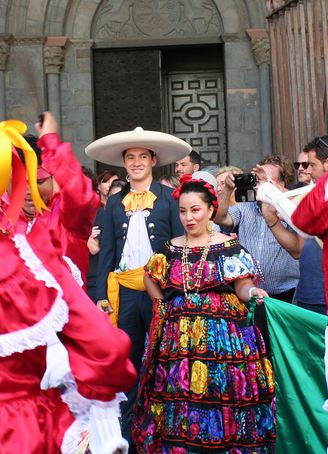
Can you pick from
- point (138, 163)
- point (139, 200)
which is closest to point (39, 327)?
point (139, 200)

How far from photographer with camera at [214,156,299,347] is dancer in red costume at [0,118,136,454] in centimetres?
321

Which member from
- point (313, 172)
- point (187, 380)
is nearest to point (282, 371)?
point (187, 380)

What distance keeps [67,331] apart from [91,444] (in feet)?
1.05

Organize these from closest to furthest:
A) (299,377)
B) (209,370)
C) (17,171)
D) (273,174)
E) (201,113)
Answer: (17,171)
(209,370)
(299,377)
(273,174)
(201,113)

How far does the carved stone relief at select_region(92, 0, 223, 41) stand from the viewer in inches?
471

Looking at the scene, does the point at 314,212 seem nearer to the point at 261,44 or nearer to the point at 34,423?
the point at 34,423

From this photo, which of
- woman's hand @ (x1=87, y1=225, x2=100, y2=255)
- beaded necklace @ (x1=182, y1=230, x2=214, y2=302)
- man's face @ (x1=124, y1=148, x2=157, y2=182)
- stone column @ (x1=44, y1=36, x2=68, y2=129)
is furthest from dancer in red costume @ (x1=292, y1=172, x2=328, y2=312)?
stone column @ (x1=44, y1=36, x2=68, y2=129)

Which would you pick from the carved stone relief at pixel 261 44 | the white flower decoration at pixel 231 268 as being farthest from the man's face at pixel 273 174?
the carved stone relief at pixel 261 44

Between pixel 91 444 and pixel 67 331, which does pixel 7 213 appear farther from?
pixel 91 444

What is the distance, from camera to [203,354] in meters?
4.75

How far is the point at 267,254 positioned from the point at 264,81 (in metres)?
6.09

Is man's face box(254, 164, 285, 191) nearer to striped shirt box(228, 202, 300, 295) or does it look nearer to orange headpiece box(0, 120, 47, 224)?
striped shirt box(228, 202, 300, 295)

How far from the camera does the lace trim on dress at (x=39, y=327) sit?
91.7 inches

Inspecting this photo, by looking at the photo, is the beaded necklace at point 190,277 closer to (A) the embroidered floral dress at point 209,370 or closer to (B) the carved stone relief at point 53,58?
(A) the embroidered floral dress at point 209,370
